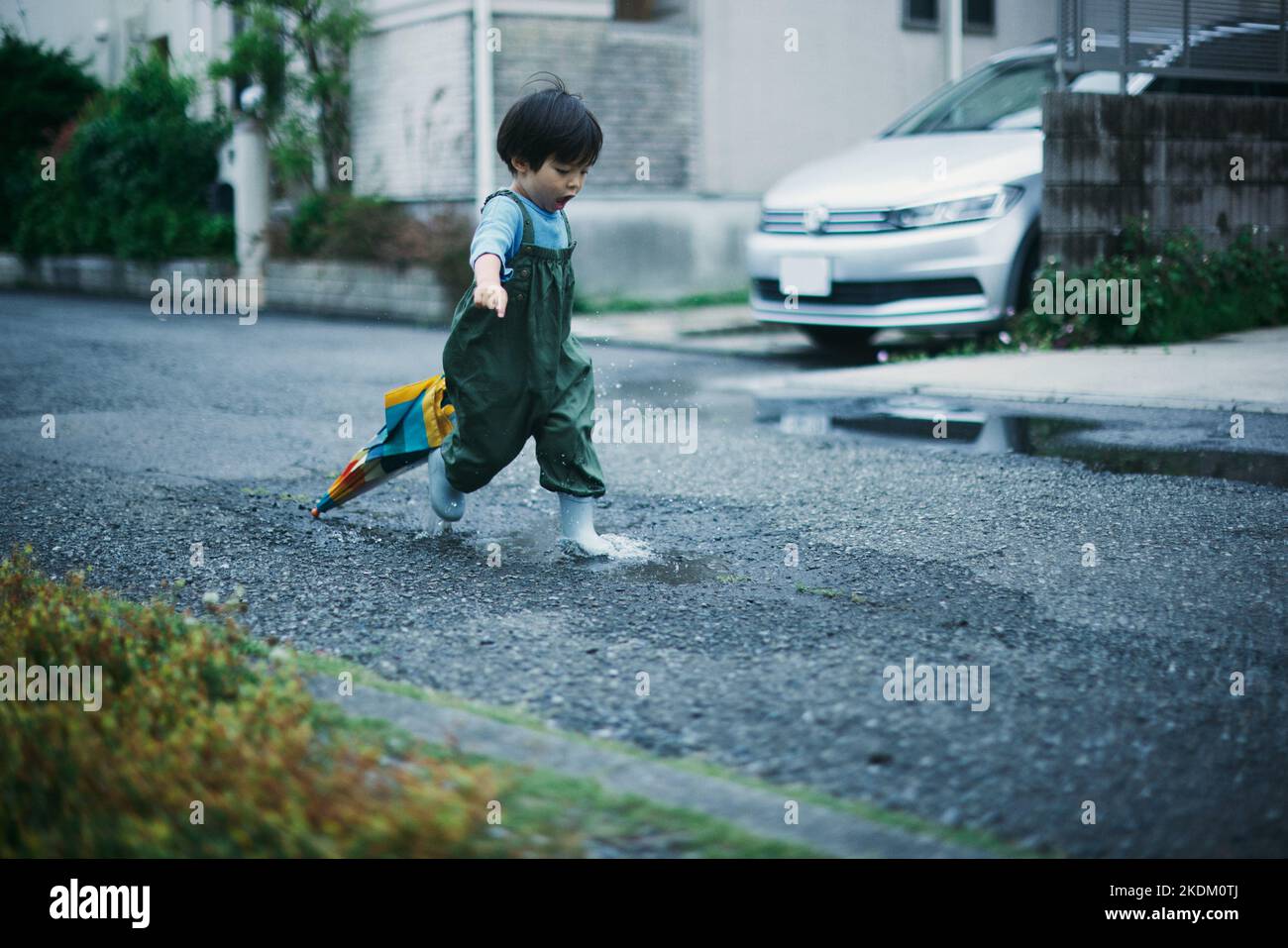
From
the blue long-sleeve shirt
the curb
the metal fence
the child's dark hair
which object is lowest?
the curb

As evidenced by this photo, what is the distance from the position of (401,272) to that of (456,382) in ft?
30.9

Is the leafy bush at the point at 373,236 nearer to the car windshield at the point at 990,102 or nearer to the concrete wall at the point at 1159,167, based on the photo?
the car windshield at the point at 990,102

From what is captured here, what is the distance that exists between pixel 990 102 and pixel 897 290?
6.61 feet

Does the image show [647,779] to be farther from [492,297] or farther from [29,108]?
[29,108]

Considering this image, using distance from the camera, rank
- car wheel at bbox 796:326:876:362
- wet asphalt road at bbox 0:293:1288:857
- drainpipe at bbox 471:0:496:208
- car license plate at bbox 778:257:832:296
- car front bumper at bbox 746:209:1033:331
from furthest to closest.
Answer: drainpipe at bbox 471:0:496:208
car wheel at bbox 796:326:876:362
car license plate at bbox 778:257:832:296
car front bumper at bbox 746:209:1033:331
wet asphalt road at bbox 0:293:1288:857

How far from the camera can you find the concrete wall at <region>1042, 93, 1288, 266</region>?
8.95 metres

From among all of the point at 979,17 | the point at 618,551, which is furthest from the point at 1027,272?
the point at 979,17

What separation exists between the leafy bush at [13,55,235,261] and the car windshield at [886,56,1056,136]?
29.8ft

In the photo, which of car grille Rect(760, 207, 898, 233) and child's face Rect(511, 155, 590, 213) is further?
car grille Rect(760, 207, 898, 233)

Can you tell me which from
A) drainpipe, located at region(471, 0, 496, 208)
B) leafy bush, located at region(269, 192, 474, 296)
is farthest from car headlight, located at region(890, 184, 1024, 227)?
drainpipe, located at region(471, 0, 496, 208)

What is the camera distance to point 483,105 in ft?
43.5

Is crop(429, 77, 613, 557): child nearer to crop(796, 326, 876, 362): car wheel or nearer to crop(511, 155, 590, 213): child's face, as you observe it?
crop(511, 155, 590, 213): child's face

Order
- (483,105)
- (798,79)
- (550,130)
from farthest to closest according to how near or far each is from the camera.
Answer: (798,79)
(483,105)
(550,130)

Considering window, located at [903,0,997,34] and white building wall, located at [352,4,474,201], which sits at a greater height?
window, located at [903,0,997,34]
